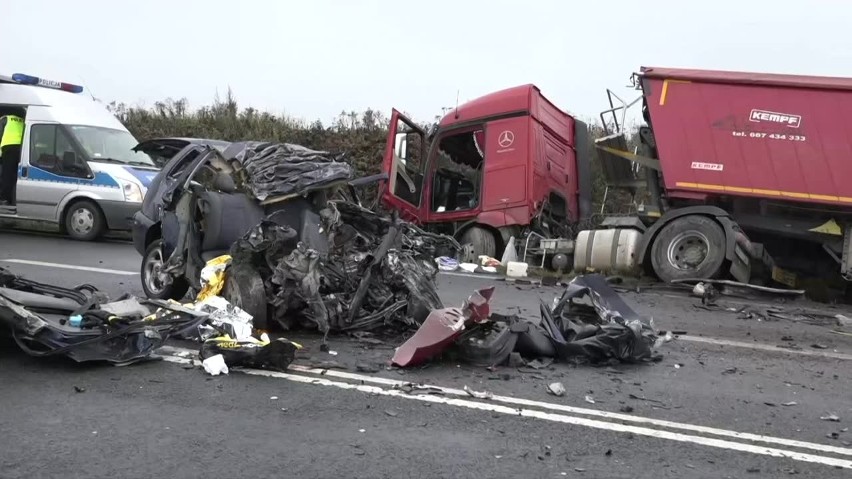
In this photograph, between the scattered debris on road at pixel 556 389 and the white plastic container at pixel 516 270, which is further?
the white plastic container at pixel 516 270

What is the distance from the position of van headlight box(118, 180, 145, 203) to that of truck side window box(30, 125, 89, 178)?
2.35ft

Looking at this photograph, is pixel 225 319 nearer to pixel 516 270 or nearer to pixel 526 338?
pixel 526 338

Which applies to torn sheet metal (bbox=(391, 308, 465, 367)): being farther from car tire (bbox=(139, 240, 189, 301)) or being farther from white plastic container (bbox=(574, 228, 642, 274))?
white plastic container (bbox=(574, 228, 642, 274))

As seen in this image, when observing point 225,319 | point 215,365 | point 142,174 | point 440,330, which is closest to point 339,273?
point 225,319

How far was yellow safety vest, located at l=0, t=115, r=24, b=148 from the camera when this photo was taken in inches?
492

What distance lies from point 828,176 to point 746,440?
264 inches

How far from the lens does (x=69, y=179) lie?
1225cm

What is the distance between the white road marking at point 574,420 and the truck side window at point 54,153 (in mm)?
9184

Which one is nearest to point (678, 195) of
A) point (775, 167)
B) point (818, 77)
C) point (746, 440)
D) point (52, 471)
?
point (775, 167)

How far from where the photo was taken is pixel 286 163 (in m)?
6.49

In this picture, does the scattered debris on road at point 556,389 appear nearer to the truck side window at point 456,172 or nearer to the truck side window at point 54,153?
the truck side window at point 456,172

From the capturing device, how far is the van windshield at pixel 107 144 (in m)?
12.3

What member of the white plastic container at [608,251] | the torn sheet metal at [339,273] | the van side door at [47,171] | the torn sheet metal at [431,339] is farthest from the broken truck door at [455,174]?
the torn sheet metal at [431,339]

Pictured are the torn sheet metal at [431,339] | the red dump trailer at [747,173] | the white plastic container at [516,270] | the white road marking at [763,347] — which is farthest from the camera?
the white plastic container at [516,270]
